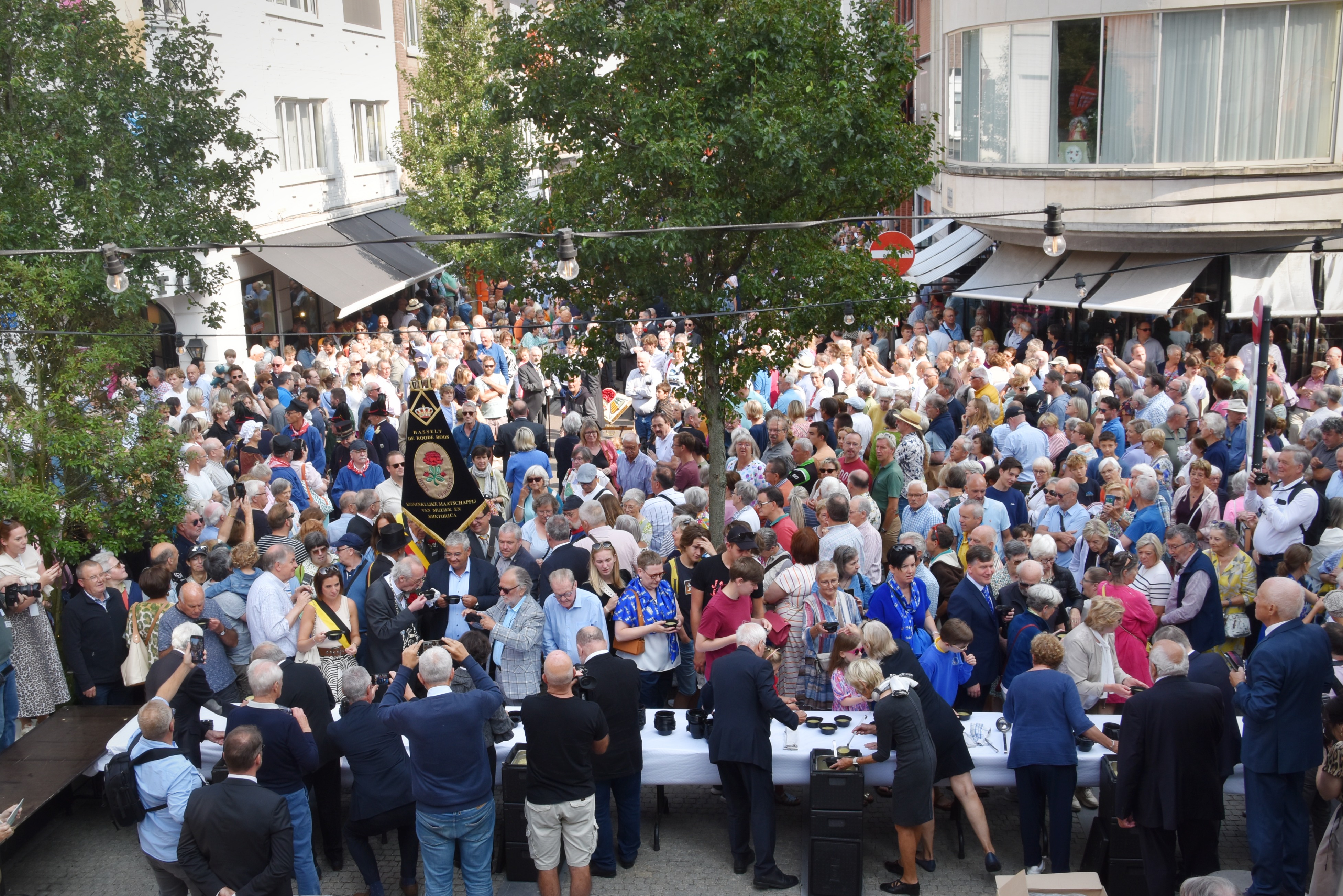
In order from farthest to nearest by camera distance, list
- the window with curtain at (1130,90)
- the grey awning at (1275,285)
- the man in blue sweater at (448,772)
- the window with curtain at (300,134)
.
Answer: the window with curtain at (300,134)
the window with curtain at (1130,90)
the grey awning at (1275,285)
the man in blue sweater at (448,772)

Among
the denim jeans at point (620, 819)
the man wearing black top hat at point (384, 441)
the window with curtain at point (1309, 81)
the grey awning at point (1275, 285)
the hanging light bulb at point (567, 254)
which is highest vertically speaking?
the window with curtain at point (1309, 81)

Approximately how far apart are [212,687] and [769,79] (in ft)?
20.6

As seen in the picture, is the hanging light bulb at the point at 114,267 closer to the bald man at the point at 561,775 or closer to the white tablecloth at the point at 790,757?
the white tablecloth at the point at 790,757

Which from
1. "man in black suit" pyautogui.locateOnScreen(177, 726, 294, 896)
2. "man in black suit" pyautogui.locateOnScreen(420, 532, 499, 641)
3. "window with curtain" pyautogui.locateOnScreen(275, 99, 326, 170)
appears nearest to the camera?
"man in black suit" pyautogui.locateOnScreen(177, 726, 294, 896)

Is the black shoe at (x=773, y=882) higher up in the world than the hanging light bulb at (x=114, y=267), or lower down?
lower down

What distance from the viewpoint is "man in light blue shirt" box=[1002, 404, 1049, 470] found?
11164 mm

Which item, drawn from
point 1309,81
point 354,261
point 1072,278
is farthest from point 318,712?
point 354,261

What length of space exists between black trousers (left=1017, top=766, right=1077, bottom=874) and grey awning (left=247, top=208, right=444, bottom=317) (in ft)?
52.4

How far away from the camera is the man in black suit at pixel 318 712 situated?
6.85 m

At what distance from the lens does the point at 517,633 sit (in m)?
7.81

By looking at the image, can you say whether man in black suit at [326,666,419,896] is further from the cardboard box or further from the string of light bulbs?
the cardboard box

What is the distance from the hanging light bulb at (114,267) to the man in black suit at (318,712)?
331 centimetres

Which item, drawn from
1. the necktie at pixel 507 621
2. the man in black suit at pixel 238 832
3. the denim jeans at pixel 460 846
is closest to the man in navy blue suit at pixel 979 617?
the necktie at pixel 507 621

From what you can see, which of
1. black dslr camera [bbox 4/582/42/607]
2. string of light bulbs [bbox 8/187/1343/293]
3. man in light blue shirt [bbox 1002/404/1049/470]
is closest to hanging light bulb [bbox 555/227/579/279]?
string of light bulbs [bbox 8/187/1343/293]
